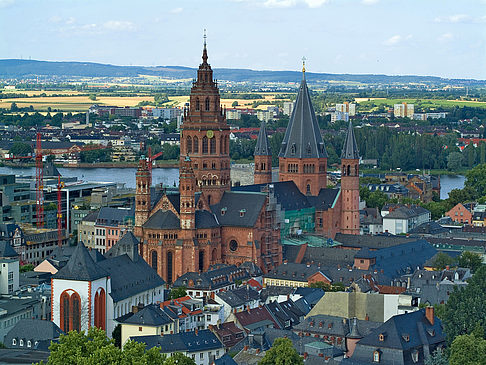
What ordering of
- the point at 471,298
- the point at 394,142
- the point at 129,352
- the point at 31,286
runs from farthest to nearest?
the point at 394,142 < the point at 31,286 < the point at 471,298 < the point at 129,352

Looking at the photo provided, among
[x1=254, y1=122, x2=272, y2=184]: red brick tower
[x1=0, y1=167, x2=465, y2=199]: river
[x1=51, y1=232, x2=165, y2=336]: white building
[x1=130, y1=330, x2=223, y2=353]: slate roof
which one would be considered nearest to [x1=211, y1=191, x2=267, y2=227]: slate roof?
[x1=254, y1=122, x2=272, y2=184]: red brick tower

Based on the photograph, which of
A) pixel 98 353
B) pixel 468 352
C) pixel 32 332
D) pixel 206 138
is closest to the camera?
pixel 98 353

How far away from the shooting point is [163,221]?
3125 inches

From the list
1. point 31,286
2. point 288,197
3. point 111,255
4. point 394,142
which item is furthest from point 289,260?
point 394,142

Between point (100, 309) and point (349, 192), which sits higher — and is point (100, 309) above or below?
below

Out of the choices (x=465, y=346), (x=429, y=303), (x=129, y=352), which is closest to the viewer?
(x=129, y=352)

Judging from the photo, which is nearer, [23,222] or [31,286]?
[31,286]

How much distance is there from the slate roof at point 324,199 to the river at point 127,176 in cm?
5124

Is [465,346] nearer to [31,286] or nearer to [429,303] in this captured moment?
[429,303]

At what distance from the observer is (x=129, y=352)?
160 ft

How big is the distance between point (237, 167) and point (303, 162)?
28646 mm

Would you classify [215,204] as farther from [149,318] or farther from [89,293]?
[149,318]

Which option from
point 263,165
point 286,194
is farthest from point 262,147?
point 286,194

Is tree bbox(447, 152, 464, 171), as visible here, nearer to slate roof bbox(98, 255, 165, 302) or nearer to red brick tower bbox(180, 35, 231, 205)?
red brick tower bbox(180, 35, 231, 205)
